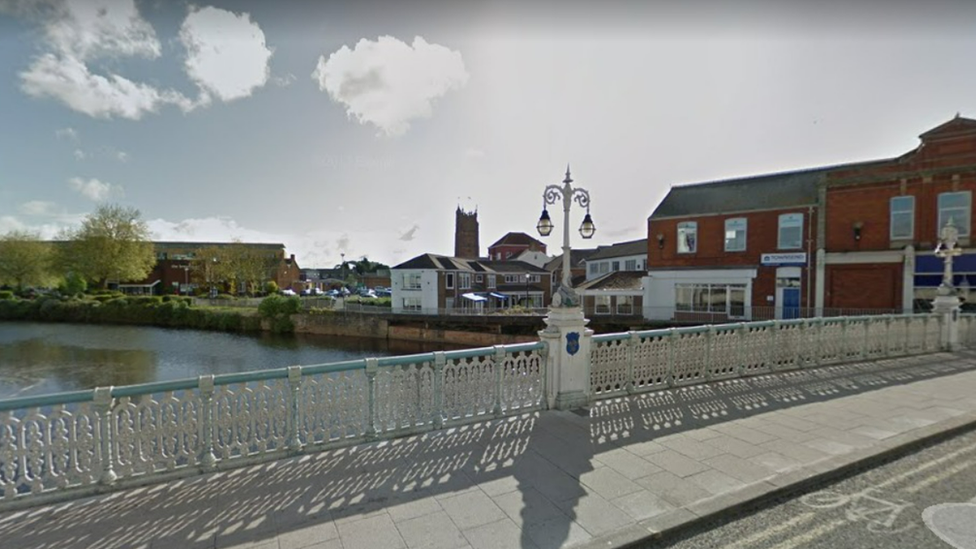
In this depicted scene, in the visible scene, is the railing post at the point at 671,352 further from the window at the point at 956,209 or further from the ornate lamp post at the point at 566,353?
the window at the point at 956,209

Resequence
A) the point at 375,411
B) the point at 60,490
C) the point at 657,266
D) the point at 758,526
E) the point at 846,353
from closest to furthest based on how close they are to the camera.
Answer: the point at 758,526
the point at 60,490
the point at 375,411
the point at 846,353
the point at 657,266

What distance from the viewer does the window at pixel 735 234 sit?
22391 millimetres

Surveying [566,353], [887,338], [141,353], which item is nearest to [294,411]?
[566,353]

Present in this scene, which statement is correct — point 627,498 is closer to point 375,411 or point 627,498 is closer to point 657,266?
point 375,411

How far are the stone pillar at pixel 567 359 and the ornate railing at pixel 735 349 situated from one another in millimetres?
300

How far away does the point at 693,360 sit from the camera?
665 centimetres

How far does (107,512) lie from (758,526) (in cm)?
497

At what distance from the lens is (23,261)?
154 feet

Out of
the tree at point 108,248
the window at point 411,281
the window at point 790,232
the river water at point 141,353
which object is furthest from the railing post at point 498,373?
the tree at point 108,248

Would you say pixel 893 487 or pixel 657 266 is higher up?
pixel 657 266

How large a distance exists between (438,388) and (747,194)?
80.4ft

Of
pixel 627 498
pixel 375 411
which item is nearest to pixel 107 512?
pixel 375 411

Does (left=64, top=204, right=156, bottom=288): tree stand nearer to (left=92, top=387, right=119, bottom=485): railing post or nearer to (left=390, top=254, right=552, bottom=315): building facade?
(left=390, top=254, right=552, bottom=315): building facade

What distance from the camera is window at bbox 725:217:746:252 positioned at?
2239cm
